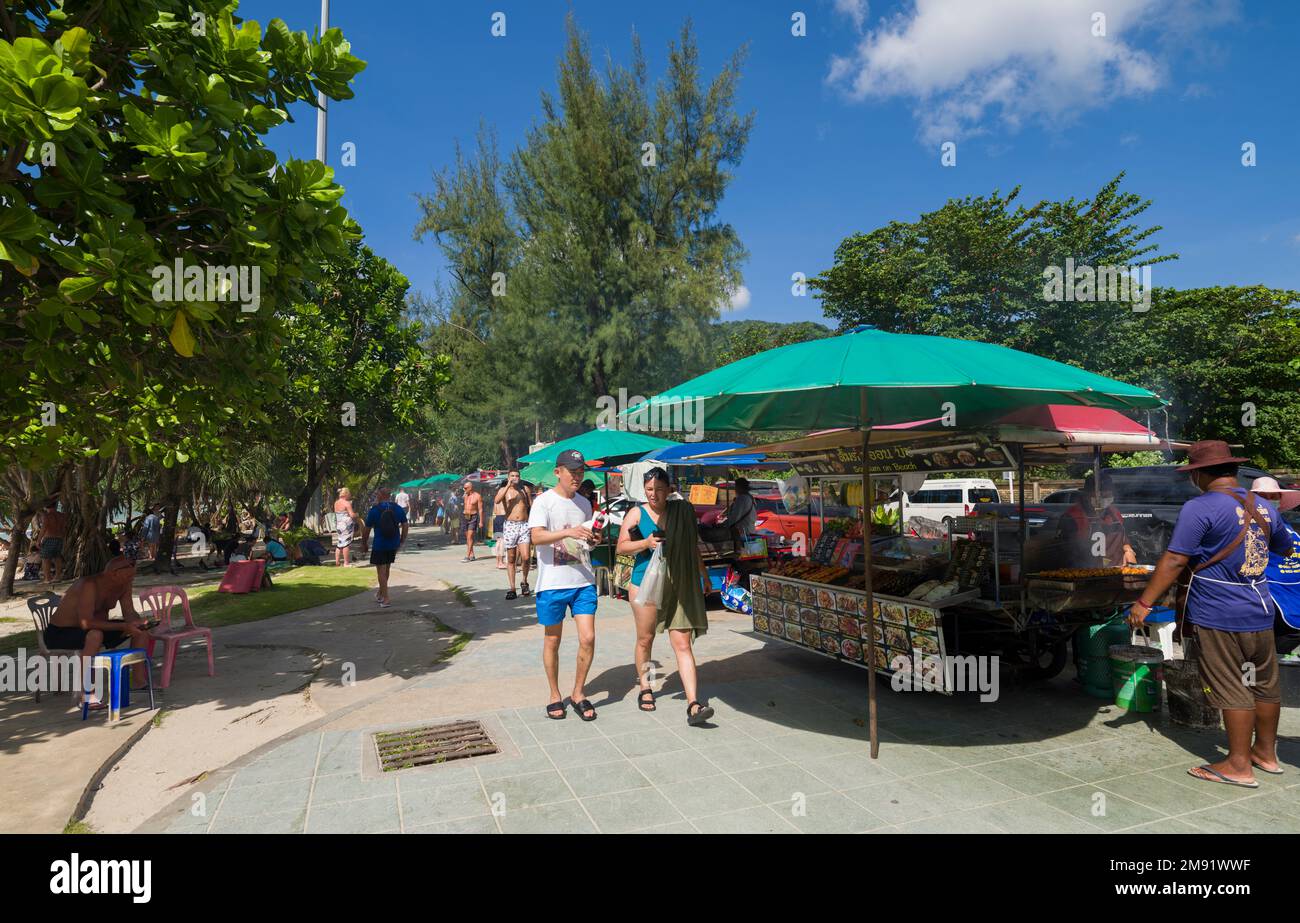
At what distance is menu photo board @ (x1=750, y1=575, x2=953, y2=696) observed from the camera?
4.97 meters

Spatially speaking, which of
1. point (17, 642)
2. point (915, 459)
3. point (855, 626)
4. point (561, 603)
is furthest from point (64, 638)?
point (915, 459)

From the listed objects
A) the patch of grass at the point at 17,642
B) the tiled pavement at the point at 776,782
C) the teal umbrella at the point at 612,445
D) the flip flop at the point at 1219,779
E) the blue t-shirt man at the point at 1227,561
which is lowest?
the patch of grass at the point at 17,642

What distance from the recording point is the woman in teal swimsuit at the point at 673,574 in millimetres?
5195

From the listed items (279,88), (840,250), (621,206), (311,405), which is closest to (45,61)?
(279,88)

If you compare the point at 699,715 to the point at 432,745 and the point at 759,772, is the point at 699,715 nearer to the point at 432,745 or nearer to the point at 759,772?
the point at 759,772

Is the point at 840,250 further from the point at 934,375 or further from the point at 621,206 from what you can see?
the point at 934,375

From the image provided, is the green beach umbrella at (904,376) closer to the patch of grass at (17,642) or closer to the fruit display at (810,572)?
the fruit display at (810,572)

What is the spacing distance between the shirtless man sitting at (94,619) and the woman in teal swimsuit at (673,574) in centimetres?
423

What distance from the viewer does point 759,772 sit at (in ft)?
14.0

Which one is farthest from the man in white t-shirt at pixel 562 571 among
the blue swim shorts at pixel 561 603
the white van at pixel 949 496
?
the white van at pixel 949 496

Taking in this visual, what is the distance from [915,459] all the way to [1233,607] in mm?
2457

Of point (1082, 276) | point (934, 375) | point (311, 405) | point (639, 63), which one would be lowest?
point (934, 375)

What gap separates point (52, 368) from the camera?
4.44 meters

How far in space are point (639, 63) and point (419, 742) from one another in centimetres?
2336
